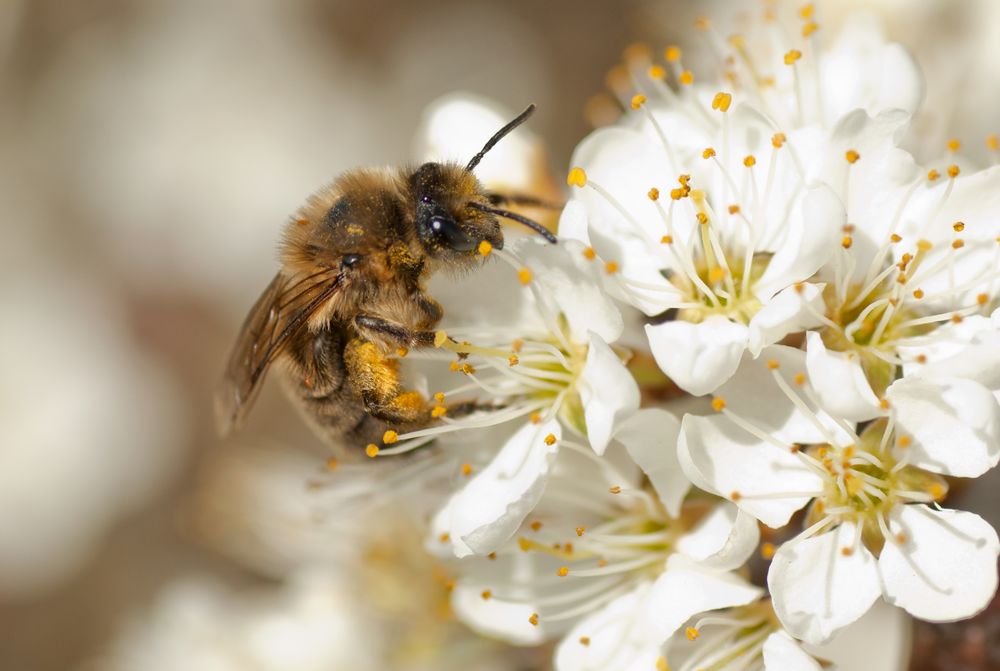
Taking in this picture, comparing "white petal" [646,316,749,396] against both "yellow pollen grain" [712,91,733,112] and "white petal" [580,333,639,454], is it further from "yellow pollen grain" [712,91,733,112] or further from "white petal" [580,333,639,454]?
"yellow pollen grain" [712,91,733,112]

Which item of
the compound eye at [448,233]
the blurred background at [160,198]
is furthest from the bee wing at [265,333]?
the blurred background at [160,198]

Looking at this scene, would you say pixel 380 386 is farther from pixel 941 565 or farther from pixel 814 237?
pixel 941 565

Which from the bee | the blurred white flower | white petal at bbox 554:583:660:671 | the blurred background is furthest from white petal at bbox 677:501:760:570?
the blurred white flower

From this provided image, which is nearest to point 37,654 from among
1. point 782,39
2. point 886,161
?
point 782,39

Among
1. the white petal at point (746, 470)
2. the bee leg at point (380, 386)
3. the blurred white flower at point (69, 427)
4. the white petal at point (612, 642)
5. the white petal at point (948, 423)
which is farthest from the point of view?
the blurred white flower at point (69, 427)

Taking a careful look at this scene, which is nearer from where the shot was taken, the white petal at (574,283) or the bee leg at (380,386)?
the white petal at (574,283)

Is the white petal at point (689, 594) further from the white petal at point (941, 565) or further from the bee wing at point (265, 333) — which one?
the bee wing at point (265, 333)

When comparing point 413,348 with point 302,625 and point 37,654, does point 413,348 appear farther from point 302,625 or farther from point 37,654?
point 37,654
